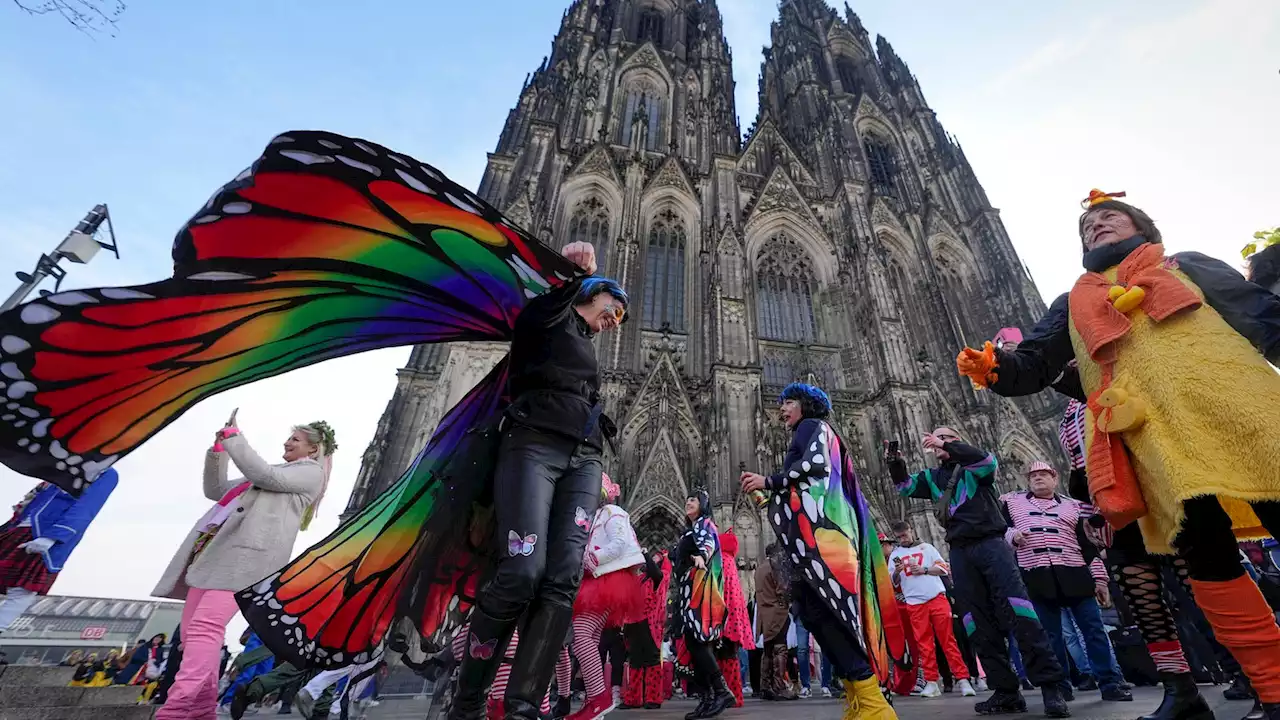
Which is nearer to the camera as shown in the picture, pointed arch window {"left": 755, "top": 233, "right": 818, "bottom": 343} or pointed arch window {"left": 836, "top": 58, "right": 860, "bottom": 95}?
pointed arch window {"left": 755, "top": 233, "right": 818, "bottom": 343}

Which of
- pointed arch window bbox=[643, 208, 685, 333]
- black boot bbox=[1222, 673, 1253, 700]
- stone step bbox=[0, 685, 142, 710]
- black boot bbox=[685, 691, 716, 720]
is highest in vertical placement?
pointed arch window bbox=[643, 208, 685, 333]

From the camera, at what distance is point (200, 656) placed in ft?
8.64

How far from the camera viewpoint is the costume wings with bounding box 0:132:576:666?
1452 mm

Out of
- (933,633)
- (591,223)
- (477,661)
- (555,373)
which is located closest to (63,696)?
(477,661)

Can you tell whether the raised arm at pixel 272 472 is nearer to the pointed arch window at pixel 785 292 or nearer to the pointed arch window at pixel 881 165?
the pointed arch window at pixel 785 292

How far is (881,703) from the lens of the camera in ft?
7.61

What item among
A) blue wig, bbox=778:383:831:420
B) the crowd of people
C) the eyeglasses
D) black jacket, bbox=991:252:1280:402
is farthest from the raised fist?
black jacket, bbox=991:252:1280:402

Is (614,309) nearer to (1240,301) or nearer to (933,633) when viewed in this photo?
(1240,301)

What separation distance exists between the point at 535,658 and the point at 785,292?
17.8 m

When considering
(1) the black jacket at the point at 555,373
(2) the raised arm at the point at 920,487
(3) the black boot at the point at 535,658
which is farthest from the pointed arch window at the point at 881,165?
(3) the black boot at the point at 535,658

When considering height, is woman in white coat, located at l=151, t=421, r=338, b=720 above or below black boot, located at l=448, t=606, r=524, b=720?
above

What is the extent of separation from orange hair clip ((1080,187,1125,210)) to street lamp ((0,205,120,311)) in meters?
8.71

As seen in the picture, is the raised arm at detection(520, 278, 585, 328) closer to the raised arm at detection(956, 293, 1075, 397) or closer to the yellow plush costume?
the raised arm at detection(956, 293, 1075, 397)

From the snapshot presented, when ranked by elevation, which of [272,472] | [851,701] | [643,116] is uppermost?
[643,116]
